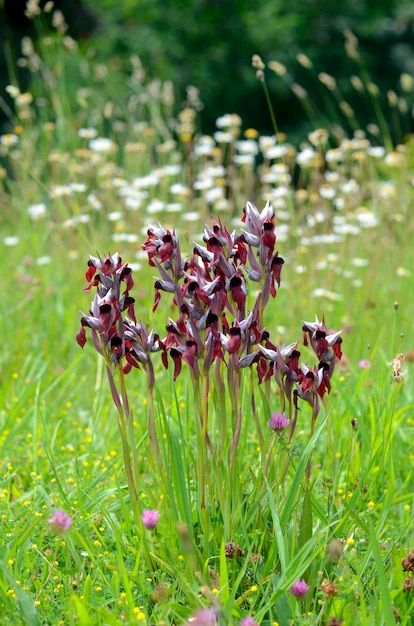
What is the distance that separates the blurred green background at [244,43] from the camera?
39.1ft

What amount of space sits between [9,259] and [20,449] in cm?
280

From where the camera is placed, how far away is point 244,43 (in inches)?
479

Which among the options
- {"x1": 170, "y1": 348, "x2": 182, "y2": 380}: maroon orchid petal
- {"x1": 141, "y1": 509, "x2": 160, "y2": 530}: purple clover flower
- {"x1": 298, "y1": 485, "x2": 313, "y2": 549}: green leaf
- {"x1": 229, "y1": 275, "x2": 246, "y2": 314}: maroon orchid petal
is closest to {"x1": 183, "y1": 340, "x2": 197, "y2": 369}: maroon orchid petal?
{"x1": 170, "y1": 348, "x2": 182, "y2": 380}: maroon orchid petal

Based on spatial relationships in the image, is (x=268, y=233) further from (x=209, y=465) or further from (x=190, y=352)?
(x=209, y=465)

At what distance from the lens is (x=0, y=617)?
1.89 metres

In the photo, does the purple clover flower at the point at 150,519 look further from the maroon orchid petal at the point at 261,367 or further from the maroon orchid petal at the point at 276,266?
the maroon orchid petal at the point at 276,266

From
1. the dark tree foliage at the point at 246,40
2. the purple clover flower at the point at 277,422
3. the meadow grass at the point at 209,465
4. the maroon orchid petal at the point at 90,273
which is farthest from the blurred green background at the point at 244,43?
the purple clover flower at the point at 277,422

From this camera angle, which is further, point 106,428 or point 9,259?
point 9,259

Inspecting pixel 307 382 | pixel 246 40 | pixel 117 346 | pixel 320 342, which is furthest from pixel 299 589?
pixel 246 40

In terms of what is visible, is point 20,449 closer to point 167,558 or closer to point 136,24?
point 167,558

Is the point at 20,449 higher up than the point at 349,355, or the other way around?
the point at 349,355

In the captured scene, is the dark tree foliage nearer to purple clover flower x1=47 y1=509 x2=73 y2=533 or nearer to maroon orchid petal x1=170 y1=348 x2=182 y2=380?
maroon orchid petal x1=170 y1=348 x2=182 y2=380

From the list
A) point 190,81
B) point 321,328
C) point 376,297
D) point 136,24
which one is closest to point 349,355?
point 376,297

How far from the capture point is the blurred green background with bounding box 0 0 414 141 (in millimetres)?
11930
